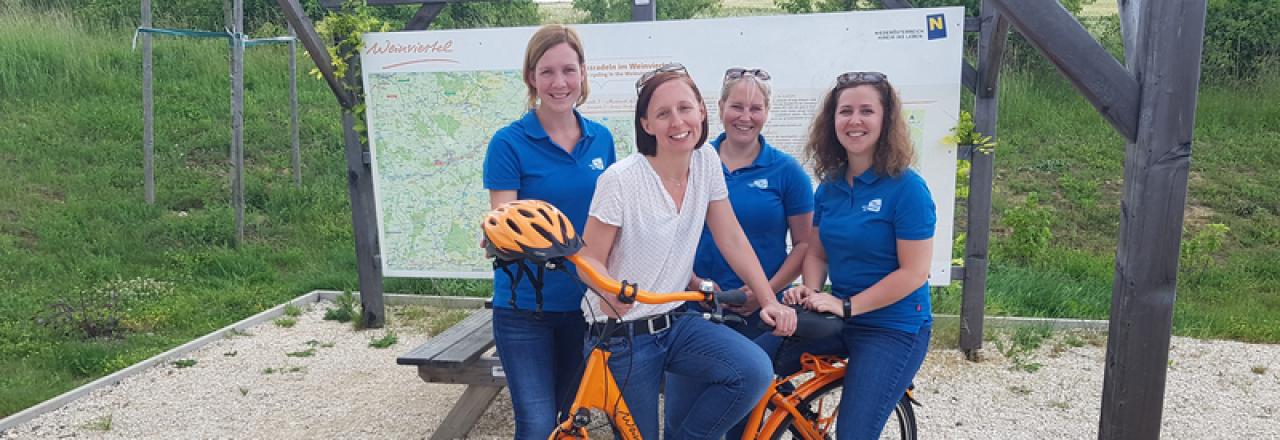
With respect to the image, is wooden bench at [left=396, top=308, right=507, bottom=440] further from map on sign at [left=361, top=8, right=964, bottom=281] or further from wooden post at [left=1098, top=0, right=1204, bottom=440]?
wooden post at [left=1098, top=0, right=1204, bottom=440]

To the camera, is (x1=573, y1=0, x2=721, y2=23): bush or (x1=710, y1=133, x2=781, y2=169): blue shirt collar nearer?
(x1=710, y1=133, x2=781, y2=169): blue shirt collar

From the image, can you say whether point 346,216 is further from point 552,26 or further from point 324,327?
point 552,26

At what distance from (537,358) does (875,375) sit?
106 centimetres

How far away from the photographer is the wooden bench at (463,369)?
4.09 m

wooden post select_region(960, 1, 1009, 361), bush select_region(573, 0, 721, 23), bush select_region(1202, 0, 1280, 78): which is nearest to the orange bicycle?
wooden post select_region(960, 1, 1009, 361)

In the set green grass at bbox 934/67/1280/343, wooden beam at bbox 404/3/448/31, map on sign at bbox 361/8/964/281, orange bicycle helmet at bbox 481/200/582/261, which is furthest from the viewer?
green grass at bbox 934/67/1280/343

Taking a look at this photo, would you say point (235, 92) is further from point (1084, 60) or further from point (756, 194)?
point (1084, 60)

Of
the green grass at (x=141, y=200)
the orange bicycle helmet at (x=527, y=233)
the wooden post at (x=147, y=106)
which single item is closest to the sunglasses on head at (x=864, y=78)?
the orange bicycle helmet at (x=527, y=233)

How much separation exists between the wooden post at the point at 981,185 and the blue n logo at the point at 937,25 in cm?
33

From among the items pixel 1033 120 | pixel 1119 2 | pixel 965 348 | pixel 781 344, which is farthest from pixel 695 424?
pixel 1033 120

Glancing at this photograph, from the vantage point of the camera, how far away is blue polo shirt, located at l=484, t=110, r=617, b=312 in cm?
281

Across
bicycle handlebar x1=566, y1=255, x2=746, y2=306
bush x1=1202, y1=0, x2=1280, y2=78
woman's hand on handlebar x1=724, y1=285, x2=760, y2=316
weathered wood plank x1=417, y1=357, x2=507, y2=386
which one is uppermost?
bush x1=1202, y1=0, x2=1280, y2=78

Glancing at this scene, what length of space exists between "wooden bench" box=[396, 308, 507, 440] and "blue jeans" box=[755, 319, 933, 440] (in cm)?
178

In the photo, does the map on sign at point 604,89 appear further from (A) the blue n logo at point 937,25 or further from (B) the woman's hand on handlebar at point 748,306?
(B) the woman's hand on handlebar at point 748,306
